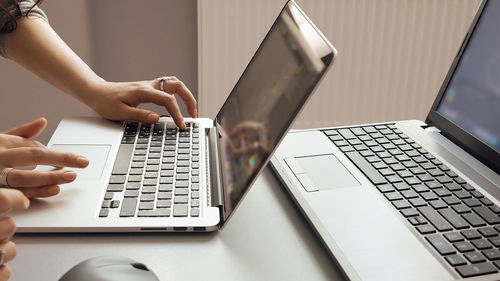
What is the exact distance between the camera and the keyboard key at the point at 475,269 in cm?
59

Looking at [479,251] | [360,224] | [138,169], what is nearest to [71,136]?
[138,169]

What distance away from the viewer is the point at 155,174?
81cm

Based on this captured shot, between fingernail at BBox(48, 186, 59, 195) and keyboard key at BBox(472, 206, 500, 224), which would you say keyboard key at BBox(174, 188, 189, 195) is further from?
keyboard key at BBox(472, 206, 500, 224)

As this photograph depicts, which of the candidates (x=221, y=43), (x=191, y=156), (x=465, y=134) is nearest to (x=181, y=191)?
(x=191, y=156)

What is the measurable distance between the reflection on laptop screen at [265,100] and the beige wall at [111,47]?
114 centimetres

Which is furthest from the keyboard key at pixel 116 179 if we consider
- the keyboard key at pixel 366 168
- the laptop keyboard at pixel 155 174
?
the keyboard key at pixel 366 168

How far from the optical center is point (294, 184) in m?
0.79

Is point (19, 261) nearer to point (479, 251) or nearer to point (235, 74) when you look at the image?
point (479, 251)

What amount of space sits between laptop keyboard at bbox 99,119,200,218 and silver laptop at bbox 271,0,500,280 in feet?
0.48

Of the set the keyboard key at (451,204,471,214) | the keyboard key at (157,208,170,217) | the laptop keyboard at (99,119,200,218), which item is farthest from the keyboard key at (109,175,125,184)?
the keyboard key at (451,204,471,214)

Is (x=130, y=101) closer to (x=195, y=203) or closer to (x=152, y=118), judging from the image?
(x=152, y=118)

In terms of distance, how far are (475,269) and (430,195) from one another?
0.17 meters

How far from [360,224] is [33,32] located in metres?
0.76

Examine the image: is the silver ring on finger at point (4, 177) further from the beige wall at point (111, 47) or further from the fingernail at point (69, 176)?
the beige wall at point (111, 47)
